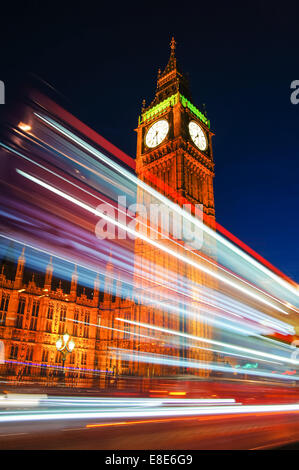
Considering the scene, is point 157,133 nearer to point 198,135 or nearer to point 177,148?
point 177,148

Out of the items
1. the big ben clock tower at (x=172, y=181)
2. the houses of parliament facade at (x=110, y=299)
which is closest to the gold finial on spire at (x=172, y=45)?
the big ben clock tower at (x=172, y=181)

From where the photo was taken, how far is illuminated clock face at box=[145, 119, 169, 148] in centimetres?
5216

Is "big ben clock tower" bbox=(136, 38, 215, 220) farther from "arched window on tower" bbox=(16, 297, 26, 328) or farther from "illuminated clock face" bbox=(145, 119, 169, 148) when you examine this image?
"arched window on tower" bbox=(16, 297, 26, 328)

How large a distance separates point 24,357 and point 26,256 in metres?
13.1

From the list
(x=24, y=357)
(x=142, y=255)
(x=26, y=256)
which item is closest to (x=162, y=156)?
(x=142, y=255)

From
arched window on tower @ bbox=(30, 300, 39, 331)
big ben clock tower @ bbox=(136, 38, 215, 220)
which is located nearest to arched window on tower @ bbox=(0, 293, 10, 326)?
arched window on tower @ bbox=(30, 300, 39, 331)

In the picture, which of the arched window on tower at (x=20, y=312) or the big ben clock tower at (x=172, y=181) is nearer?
the arched window on tower at (x=20, y=312)

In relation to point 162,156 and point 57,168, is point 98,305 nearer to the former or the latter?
point 162,156

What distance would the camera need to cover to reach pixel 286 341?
2086 centimetres

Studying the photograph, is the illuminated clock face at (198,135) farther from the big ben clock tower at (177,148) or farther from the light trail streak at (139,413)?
the light trail streak at (139,413)

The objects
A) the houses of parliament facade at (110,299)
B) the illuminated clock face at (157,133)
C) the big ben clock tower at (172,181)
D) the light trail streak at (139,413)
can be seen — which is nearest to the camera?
the light trail streak at (139,413)

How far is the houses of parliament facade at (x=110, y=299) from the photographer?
38.1 m

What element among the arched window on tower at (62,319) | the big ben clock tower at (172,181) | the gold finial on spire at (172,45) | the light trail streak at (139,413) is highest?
the gold finial on spire at (172,45)

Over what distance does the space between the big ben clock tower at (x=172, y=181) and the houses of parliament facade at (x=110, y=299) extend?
0.16 metres
